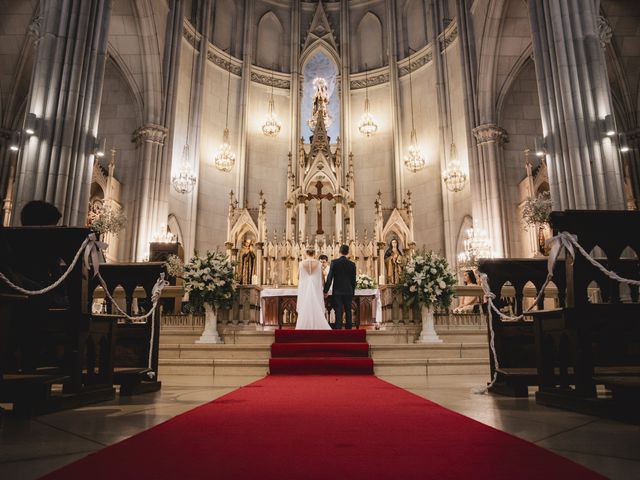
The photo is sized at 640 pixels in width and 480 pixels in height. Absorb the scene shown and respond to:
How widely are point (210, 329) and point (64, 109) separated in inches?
243

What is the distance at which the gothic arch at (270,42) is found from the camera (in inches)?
830

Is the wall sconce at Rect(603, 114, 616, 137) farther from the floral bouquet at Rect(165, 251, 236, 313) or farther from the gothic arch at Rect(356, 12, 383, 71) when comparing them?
the gothic arch at Rect(356, 12, 383, 71)

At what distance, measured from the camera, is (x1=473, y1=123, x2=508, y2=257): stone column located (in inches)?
593

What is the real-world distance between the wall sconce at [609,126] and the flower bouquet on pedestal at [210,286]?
825 cm

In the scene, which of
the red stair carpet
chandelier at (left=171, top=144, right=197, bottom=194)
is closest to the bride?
the red stair carpet

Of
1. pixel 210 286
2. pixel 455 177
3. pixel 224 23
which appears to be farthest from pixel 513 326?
pixel 224 23

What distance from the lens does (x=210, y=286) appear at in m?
7.79

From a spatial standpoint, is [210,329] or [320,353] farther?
[210,329]

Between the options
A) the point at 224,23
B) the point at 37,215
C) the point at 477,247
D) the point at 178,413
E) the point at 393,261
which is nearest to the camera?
the point at 178,413

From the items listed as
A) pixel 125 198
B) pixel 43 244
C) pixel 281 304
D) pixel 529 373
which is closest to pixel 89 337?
pixel 43 244

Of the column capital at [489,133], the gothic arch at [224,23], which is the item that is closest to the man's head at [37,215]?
the column capital at [489,133]

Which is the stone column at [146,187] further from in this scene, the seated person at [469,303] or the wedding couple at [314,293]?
the seated person at [469,303]

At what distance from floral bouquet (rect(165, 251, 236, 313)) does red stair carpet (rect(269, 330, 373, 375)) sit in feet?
4.01

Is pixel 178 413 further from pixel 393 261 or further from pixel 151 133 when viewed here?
pixel 151 133
